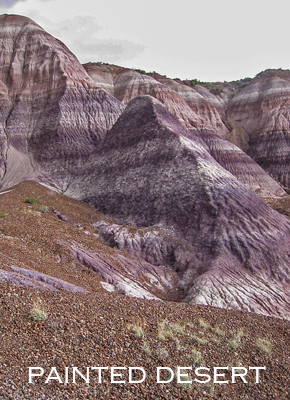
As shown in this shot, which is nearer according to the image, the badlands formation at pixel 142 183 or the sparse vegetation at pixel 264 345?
the sparse vegetation at pixel 264 345

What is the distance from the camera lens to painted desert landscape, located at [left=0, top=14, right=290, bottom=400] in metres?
6.46

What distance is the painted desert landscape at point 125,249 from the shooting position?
6.46 meters

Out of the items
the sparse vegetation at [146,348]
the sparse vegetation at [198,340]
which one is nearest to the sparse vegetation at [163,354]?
the sparse vegetation at [146,348]

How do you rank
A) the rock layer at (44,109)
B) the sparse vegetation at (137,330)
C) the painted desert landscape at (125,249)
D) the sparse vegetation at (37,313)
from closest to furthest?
1. the painted desert landscape at (125,249)
2. the sparse vegetation at (37,313)
3. the sparse vegetation at (137,330)
4. the rock layer at (44,109)

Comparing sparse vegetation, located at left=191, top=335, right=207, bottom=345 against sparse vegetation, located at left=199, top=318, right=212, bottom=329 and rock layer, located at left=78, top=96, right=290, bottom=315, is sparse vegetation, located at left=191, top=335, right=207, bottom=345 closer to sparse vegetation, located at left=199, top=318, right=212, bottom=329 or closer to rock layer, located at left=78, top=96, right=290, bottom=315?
sparse vegetation, located at left=199, top=318, right=212, bottom=329

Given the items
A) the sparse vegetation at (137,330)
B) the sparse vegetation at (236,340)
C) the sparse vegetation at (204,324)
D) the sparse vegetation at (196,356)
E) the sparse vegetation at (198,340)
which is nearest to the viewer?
the sparse vegetation at (196,356)

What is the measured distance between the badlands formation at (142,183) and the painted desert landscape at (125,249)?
8cm

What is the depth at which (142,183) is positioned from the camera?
2105 centimetres

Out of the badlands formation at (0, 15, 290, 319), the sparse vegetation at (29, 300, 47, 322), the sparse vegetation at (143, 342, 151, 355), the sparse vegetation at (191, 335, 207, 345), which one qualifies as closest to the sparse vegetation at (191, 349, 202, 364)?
the sparse vegetation at (191, 335, 207, 345)

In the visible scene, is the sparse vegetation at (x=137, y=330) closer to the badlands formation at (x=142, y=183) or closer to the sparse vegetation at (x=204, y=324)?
the sparse vegetation at (x=204, y=324)

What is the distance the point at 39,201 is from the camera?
66.2 feet

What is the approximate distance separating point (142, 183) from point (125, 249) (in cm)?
549

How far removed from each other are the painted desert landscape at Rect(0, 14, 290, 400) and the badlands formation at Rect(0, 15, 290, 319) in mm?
84

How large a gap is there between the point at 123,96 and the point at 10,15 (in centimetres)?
1498
